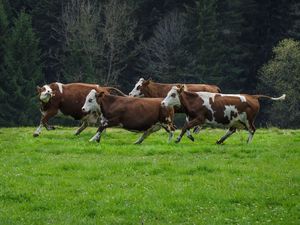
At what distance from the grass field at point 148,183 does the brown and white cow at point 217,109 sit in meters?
0.82

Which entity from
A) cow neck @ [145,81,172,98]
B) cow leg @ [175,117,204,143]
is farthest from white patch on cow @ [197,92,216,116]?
cow neck @ [145,81,172,98]

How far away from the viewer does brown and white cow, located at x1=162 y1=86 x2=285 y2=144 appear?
21844mm

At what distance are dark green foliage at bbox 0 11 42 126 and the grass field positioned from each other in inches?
1731

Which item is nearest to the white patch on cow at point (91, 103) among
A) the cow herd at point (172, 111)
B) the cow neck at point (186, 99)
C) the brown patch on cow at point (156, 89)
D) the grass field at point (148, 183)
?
the cow herd at point (172, 111)

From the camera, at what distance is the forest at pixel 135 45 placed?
66.5m

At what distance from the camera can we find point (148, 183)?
15.3 m

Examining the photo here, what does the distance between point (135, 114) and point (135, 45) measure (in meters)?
50.8

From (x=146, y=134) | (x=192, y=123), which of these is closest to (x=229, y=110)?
(x=192, y=123)

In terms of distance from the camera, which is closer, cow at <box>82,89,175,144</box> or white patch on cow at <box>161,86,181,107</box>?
cow at <box>82,89,175,144</box>

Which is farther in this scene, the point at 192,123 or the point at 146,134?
the point at 146,134

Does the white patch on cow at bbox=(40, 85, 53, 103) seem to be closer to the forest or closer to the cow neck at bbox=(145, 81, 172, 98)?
the cow neck at bbox=(145, 81, 172, 98)

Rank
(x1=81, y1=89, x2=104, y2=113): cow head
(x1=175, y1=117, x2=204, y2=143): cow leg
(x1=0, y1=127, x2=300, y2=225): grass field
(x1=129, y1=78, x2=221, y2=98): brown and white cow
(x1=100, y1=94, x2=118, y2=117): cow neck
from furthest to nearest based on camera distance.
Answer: (x1=129, y1=78, x2=221, y2=98): brown and white cow < (x1=81, y1=89, x2=104, y2=113): cow head < (x1=100, y1=94, x2=118, y2=117): cow neck < (x1=175, y1=117, x2=204, y2=143): cow leg < (x1=0, y1=127, x2=300, y2=225): grass field

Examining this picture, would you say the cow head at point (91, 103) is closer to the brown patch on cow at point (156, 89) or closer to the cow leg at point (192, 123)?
the cow leg at point (192, 123)

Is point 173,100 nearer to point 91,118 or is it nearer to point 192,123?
point 192,123
